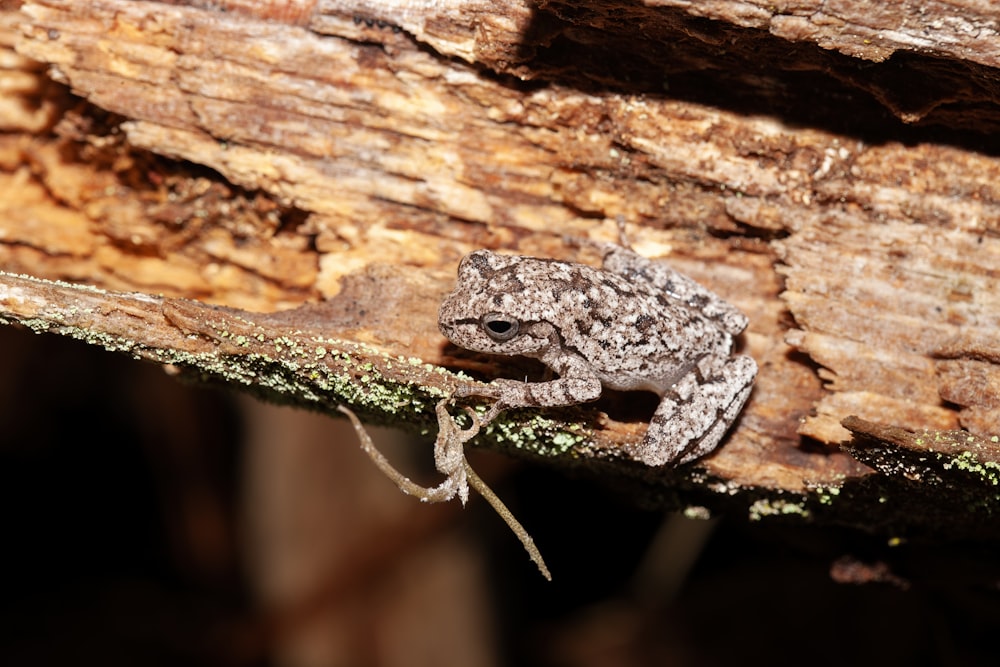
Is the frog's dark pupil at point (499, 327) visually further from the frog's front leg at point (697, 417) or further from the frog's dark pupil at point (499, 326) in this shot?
the frog's front leg at point (697, 417)

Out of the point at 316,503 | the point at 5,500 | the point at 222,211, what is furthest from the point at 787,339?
the point at 5,500

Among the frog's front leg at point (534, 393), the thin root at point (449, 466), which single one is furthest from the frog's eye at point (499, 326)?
the thin root at point (449, 466)

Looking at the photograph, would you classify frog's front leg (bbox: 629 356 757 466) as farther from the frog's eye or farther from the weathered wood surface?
the frog's eye

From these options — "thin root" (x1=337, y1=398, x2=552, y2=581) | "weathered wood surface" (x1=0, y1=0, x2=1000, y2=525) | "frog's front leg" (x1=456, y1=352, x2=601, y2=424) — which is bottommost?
"thin root" (x1=337, y1=398, x2=552, y2=581)

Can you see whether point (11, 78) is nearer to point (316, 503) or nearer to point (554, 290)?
point (554, 290)

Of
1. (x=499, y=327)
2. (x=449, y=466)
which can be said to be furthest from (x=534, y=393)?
(x=449, y=466)

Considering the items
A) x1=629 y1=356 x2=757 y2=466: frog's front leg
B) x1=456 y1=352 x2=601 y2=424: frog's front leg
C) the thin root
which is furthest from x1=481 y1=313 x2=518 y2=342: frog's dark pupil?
x1=629 y1=356 x2=757 y2=466: frog's front leg

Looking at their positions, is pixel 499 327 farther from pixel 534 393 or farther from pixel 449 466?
pixel 449 466
